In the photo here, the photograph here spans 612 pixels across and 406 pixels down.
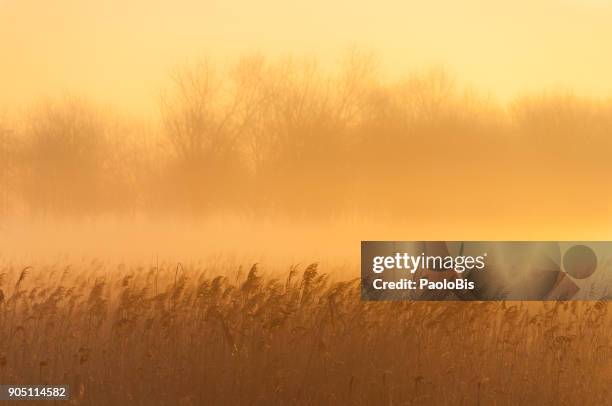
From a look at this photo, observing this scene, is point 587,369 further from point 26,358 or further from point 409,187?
point 26,358

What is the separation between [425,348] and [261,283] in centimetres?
124

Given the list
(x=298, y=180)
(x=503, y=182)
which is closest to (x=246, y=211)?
(x=298, y=180)

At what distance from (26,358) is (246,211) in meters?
1.85

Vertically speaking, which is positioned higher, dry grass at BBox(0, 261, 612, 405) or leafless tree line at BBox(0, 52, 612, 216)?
leafless tree line at BBox(0, 52, 612, 216)

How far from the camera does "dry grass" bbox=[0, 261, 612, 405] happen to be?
674cm

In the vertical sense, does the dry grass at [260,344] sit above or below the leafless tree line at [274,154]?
below

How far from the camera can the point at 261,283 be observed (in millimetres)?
6918

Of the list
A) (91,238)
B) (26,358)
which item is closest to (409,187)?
(91,238)

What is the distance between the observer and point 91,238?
22.8ft

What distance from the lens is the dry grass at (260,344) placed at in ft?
22.1

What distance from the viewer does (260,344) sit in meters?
6.80

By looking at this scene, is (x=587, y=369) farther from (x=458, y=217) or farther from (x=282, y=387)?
(x=282, y=387)

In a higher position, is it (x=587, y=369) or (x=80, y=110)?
(x=80, y=110)

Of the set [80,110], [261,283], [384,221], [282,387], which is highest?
[80,110]
